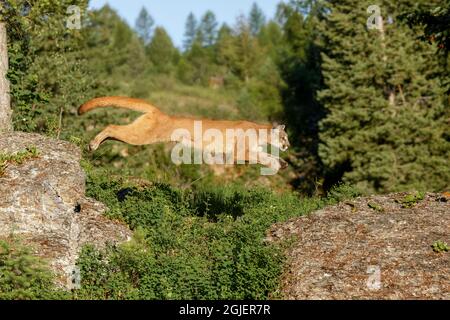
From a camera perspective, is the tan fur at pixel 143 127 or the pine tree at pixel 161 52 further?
the pine tree at pixel 161 52

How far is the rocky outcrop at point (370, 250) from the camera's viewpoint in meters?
9.05

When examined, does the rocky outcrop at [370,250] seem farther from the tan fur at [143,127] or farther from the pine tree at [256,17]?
the pine tree at [256,17]

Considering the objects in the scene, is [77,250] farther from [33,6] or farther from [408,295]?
[33,6]

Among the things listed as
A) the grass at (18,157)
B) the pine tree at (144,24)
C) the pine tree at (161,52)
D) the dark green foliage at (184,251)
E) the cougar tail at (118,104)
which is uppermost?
the pine tree at (144,24)

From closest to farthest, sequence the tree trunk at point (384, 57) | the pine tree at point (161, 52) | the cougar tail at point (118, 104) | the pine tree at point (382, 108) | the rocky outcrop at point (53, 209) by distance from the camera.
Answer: the rocky outcrop at point (53, 209) < the cougar tail at point (118, 104) < the pine tree at point (382, 108) < the tree trunk at point (384, 57) < the pine tree at point (161, 52)

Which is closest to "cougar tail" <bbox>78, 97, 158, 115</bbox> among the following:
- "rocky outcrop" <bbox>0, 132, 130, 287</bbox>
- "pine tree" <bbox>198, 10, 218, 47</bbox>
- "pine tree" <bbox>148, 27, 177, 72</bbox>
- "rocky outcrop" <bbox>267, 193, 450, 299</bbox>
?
"rocky outcrop" <bbox>0, 132, 130, 287</bbox>

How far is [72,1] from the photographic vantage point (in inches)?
658

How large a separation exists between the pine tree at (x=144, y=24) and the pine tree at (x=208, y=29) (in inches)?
702

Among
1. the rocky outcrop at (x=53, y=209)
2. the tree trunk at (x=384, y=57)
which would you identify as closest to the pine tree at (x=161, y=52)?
the tree trunk at (x=384, y=57)

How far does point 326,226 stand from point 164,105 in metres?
42.6

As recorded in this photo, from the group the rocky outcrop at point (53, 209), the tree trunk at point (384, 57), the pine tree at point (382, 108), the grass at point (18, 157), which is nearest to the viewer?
the rocky outcrop at point (53, 209)

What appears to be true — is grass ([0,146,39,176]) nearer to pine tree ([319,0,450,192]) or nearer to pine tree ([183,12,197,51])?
pine tree ([319,0,450,192])
